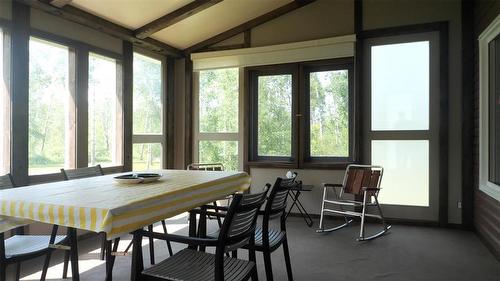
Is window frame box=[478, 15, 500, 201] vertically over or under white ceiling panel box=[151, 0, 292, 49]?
under

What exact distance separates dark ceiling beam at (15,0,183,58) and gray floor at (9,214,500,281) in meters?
2.49

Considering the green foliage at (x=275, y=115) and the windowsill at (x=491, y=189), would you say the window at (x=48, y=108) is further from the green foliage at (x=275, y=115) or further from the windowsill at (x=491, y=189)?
the windowsill at (x=491, y=189)

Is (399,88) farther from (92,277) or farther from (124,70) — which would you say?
(92,277)

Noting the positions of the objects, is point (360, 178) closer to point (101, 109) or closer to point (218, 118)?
point (218, 118)

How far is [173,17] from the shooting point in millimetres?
4277

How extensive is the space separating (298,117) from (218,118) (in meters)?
1.36

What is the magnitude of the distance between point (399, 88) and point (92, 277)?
419 cm

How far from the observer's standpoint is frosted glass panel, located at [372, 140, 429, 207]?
174 inches

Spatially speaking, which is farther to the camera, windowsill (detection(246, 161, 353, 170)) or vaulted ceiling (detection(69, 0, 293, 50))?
windowsill (detection(246, 161, 353, 170))

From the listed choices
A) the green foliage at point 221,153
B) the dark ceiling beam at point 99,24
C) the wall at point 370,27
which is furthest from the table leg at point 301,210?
the dark ceiling beam at point 99,24

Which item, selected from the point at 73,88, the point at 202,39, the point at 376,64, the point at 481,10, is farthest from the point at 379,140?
the point at 73,88

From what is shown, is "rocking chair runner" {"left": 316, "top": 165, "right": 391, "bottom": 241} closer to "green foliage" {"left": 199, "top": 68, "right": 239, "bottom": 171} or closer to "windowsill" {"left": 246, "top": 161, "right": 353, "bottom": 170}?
"windowsill" {"left": 246, "top": 161, "right": 353, "bottom": 170}

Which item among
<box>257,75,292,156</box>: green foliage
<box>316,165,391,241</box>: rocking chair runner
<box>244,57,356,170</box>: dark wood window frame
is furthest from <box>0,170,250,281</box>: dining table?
<box>257,75,292,156</box>: green foliage

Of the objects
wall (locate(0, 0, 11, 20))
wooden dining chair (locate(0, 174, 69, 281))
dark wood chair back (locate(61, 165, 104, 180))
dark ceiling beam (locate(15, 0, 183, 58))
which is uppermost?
dark ceiling beam (locate(15, 0, 183, 58))
